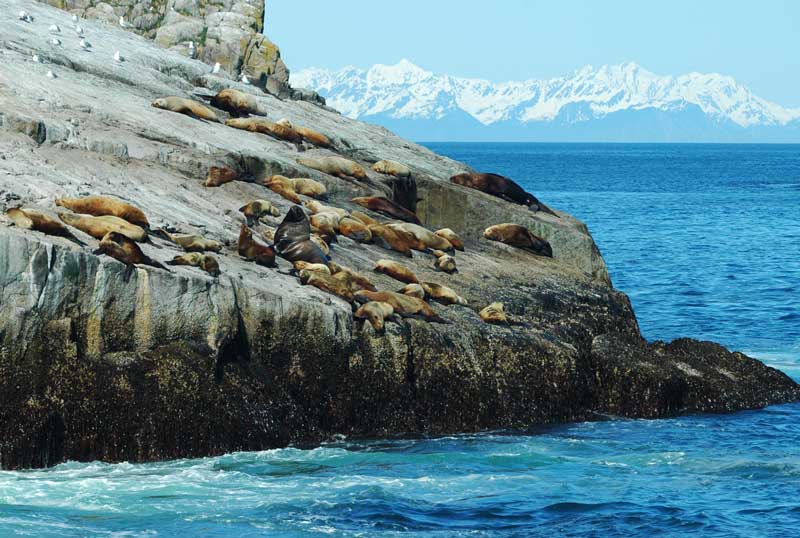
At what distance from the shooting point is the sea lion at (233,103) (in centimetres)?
2695

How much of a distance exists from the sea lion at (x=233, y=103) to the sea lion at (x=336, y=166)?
2.69m

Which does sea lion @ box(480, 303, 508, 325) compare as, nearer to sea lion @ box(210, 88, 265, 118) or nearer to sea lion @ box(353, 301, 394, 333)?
sea lion @ box(353, 301, 394, 333)

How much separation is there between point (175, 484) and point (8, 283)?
135 inches

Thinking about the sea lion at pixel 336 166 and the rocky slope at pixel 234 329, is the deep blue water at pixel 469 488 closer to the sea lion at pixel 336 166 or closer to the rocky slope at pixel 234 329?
the rocky slope at pixel 234 329

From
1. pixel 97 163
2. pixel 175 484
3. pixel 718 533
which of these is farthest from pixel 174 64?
pixel 718 533

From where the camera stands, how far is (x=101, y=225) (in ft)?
59.5

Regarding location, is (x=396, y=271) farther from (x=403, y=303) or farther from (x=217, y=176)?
(x=217, y=176)

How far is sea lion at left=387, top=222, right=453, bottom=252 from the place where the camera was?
75.6ft

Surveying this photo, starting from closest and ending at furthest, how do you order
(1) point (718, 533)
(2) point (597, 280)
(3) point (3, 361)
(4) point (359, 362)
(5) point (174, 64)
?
(1) point (718, 533) < (3) point (3, 361) < (4) point (359, 362) < (2) point (597, 280) < (5) point (174, 64)

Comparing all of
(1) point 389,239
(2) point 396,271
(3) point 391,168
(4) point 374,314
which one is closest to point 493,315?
(2) point 396,271

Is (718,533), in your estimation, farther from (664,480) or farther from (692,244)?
(692,244)

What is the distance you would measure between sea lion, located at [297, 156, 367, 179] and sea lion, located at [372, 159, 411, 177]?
69cm

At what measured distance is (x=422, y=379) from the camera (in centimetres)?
1886

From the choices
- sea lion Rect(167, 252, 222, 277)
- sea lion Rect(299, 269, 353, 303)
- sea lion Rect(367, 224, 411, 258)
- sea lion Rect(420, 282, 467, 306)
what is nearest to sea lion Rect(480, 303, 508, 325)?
sea lion Rect(420, 282, 467, 306)
